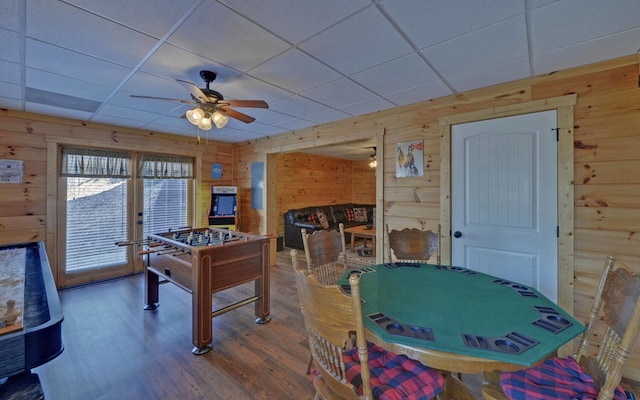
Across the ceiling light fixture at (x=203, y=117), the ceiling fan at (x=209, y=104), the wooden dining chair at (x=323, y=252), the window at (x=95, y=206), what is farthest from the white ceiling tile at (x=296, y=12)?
the window at (x=95, y=206)

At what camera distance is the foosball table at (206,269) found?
242 centimetres

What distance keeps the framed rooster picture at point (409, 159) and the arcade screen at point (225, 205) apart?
322cm

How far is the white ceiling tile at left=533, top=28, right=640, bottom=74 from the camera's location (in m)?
1.87

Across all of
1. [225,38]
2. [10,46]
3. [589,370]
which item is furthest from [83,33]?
[589,370]

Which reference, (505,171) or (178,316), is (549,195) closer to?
(505,171)

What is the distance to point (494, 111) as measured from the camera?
266 cm

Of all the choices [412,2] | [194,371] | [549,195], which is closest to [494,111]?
[549,195]

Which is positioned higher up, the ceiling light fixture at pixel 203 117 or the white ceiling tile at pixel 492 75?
the white ceiling tile at pixel 492 75

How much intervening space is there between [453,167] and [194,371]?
308cm

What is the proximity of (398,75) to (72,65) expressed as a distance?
280 cm

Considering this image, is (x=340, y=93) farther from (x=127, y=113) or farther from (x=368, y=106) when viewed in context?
(x=127, y=113)

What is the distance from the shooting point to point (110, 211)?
4.35 m

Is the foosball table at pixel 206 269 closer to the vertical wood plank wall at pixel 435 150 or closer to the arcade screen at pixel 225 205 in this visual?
the arcade screen at pixel 225 205

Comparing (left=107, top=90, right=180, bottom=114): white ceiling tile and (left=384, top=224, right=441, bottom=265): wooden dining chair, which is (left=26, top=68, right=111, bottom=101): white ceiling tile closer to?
(left=107, top=90, right=180, bottom=114): white ceiling tile
